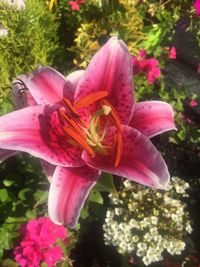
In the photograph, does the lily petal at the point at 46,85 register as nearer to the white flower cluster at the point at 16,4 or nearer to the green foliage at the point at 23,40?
the green foliage at the point at 23,40

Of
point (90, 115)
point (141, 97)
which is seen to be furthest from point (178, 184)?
point (90, 115)

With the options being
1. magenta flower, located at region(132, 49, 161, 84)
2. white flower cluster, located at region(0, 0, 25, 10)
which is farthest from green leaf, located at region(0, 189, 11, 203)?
white flower cluster, located at region(0, 0, 25, 10)

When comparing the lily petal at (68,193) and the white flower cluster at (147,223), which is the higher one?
the lily petal at (68,193)

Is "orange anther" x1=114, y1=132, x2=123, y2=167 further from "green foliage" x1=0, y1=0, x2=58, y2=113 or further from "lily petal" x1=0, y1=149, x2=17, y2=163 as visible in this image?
"green foliage" x1=0, y1=0, x2=58, y2=113

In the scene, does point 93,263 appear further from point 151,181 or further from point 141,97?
point 151,181

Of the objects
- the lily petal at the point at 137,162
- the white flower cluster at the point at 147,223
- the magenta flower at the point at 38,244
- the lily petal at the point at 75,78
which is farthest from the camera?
the white flower cluster at the point at 147,223

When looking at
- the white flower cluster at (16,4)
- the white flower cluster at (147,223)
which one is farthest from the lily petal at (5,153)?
the white flower cluster at (16,4)
